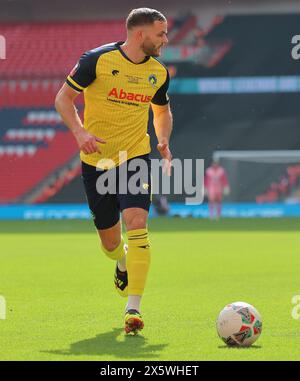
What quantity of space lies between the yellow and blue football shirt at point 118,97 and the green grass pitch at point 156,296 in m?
1.34

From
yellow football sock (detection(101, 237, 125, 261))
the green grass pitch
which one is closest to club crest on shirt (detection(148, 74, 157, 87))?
yellow football sock (detection(101, 237, 125, 261))

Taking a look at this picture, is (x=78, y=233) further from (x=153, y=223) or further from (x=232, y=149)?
(x=232, y=149)

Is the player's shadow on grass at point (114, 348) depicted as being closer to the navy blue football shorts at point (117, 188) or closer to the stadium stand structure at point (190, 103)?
the navy blue football shorts at point (117, 188)

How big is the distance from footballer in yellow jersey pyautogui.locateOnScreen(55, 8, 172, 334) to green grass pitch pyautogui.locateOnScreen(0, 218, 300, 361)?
0.57 m

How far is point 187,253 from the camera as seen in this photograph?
1416 centimetres

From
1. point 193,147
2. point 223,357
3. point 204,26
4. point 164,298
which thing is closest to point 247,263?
point 164,298

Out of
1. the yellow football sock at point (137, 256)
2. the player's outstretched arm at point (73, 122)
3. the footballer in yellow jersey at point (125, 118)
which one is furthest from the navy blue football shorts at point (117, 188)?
the player's outstretched arm at point (73, 122)

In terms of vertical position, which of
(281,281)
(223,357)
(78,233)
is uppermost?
(78,233)

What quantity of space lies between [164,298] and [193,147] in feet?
68.1

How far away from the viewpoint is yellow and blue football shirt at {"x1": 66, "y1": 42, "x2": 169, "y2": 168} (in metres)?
6.89

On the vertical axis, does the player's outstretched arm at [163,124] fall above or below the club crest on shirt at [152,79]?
below

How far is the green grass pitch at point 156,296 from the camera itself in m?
5.71

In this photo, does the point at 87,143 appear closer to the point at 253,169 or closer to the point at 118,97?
the point at 118,97

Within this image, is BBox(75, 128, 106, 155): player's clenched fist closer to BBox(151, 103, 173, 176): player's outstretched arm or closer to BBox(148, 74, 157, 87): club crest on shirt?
BBox(148, 74, 157, 87): club crest on shirt
